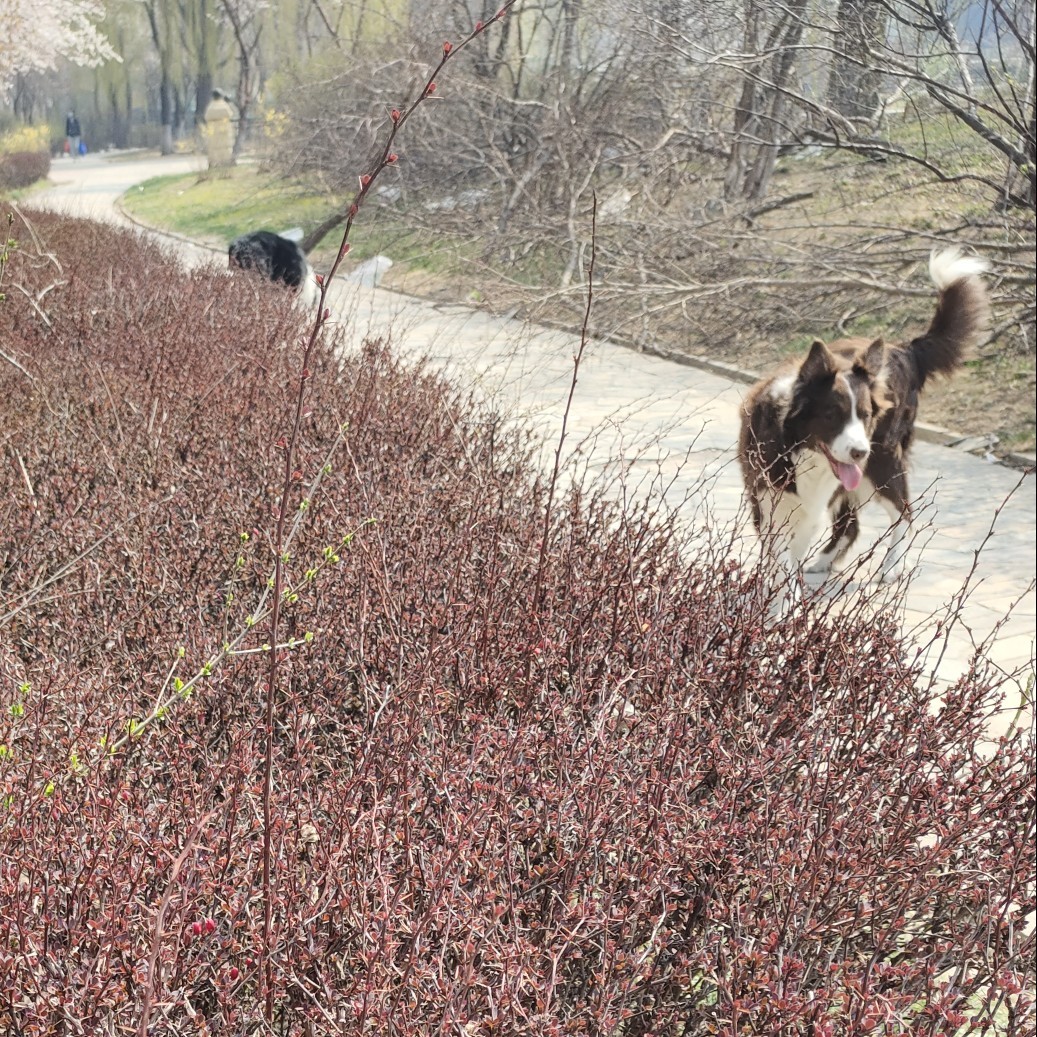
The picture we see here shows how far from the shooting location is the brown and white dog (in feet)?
17.8

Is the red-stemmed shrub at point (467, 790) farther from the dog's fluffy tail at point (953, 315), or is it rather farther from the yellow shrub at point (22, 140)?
the yellow shrub at point (22, 140)

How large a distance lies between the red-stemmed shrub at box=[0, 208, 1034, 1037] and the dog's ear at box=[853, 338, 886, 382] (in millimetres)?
1473

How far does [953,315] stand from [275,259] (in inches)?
320

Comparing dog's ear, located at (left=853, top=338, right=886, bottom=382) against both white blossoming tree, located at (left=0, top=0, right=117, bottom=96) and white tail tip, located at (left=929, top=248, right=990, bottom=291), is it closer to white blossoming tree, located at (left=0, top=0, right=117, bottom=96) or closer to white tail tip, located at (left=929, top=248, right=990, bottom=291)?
white tail tip, located at (left=929, top=248, right=990, bottom=291)

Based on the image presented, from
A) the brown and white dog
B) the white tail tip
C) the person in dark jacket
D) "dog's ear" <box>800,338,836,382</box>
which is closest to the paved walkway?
the brown and white dog

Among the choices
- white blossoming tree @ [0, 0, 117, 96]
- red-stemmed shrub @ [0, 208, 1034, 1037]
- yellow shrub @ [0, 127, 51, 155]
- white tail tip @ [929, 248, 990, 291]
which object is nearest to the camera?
red-stemmed shrub @ [0, 208, 1034, 1037]

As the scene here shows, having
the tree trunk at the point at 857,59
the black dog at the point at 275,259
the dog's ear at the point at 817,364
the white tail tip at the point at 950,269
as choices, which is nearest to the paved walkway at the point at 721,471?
the dog's ear at the point at 817,364

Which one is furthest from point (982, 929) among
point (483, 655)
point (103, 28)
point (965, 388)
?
point (103, 28)

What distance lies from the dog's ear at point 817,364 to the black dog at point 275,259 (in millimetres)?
7662

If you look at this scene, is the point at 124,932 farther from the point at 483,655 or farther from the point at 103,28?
the point at 103,28

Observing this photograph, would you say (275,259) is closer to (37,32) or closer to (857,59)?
(857,59)

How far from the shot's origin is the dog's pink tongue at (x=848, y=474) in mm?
5456

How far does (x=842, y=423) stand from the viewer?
213 inches

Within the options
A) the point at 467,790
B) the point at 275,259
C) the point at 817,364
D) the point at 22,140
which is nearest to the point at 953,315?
the point at 817,364
